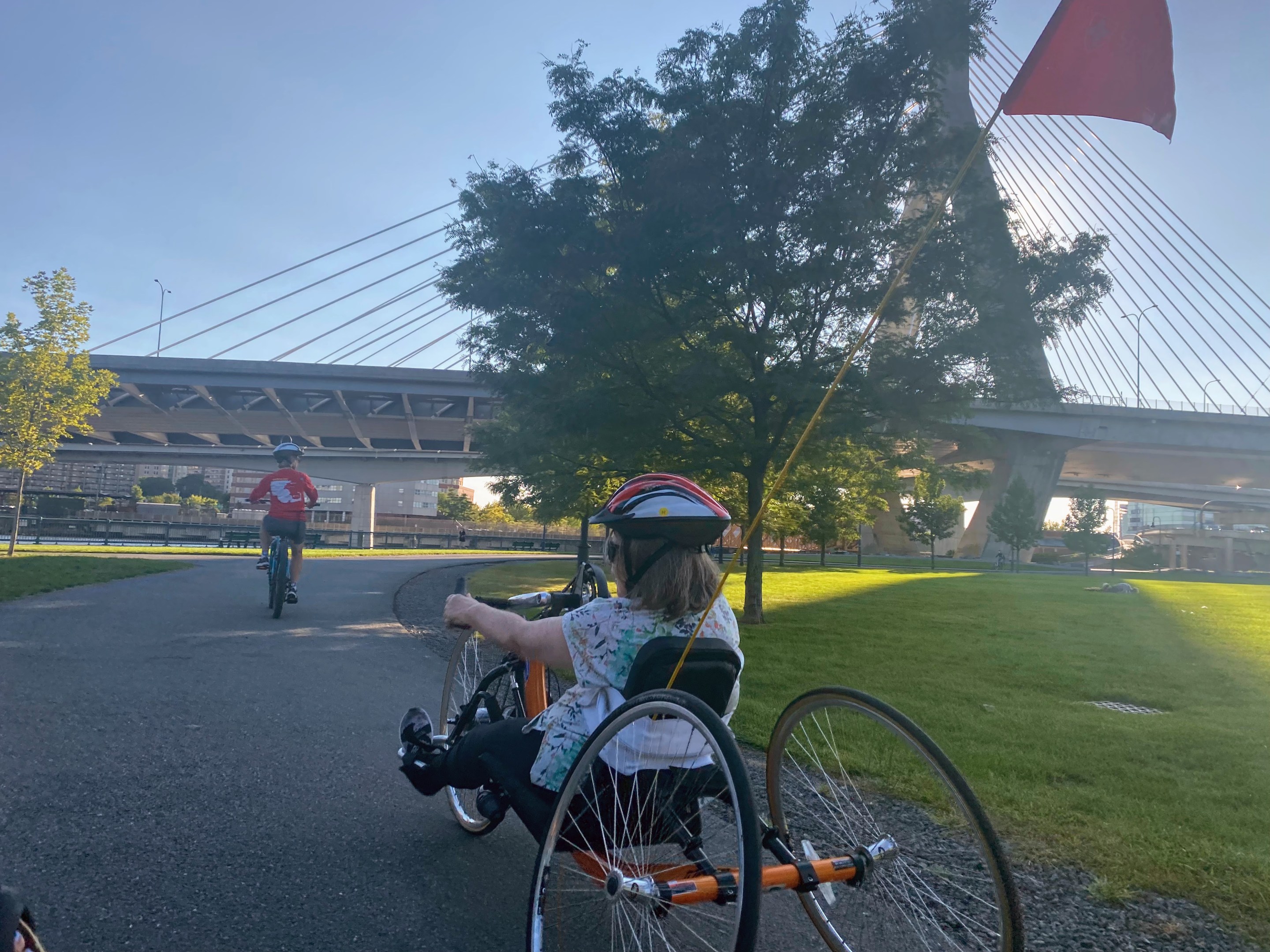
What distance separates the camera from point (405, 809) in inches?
154

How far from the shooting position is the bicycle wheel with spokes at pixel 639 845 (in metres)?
2.17

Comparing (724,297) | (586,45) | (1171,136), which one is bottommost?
(1171,136)

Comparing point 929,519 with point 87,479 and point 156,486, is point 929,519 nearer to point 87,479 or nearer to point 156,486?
point 156,486

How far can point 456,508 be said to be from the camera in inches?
5197

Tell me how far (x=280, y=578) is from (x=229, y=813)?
6702 mm

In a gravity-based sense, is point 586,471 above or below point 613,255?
below

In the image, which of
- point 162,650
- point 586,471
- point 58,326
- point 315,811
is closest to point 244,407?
point 58,326

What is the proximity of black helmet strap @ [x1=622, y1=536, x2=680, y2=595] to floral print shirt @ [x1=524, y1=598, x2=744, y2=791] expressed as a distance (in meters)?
0.06

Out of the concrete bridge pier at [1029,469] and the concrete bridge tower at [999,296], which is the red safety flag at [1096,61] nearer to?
the concrete bridge tower at [999,296]

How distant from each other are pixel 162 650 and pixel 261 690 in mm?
1875

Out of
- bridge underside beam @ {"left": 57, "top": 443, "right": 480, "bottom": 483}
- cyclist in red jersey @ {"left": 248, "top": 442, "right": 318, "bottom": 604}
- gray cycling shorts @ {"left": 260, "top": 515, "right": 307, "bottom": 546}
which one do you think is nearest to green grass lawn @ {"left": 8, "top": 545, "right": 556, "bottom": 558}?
cyclist in red jersey @ {"left": 248, "top": 442, "right": 318, "bottom": 604}

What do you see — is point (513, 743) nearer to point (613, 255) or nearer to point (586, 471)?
point (613, 255)

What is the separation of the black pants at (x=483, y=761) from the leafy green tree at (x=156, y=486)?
540ft

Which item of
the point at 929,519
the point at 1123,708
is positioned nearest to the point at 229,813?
the point at 1123,708
